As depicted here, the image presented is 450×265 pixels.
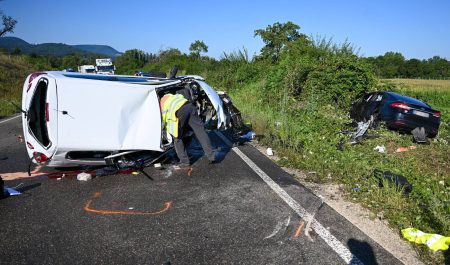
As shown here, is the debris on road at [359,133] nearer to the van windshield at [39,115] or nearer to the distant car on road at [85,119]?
the distant car on road at [85,119]

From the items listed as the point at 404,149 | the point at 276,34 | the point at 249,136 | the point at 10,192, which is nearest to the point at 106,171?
the point at 10,192

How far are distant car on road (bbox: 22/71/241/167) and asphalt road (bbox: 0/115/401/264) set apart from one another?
0.53 m

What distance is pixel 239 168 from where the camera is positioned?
690 cm

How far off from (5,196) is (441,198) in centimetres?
621

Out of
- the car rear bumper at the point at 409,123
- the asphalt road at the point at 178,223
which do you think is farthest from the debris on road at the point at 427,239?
the car rear bumper at the point at 409,123

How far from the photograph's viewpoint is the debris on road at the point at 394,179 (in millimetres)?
5558

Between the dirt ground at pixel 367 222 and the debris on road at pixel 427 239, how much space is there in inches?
3.4

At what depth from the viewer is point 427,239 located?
386 centimetres

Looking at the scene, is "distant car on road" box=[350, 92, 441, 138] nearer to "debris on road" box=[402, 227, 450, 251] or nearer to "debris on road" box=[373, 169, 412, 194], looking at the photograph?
"debris on road" box=[373, 169, 412, 194]

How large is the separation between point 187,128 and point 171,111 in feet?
2.40

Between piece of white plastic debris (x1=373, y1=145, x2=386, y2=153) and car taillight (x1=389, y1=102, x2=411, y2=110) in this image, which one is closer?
piece of white plastic debris (x1=373, y1=145, x2=386, y2=153)

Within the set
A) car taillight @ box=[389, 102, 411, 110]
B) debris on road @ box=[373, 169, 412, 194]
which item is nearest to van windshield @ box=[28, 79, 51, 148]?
debris on road @ box=[373, 169, 412, 194]

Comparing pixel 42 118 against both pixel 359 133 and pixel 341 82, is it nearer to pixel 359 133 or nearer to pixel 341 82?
pixel 359 133

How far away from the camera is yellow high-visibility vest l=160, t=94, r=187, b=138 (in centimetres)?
662
